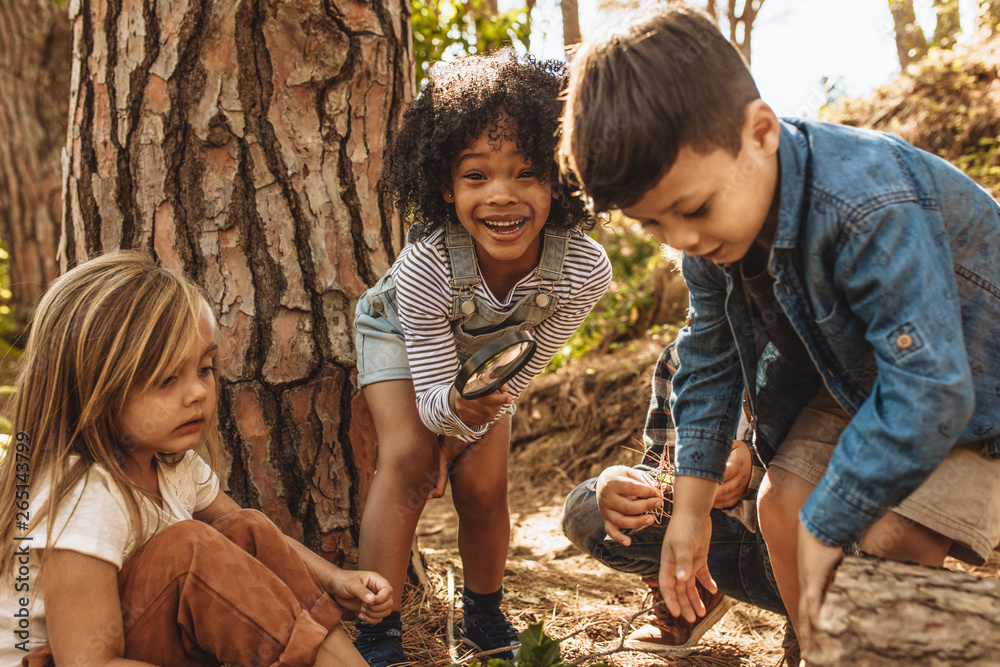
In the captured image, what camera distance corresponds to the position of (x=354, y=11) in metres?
2.62

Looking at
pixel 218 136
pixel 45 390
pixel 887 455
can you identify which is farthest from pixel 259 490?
pixel 887 455

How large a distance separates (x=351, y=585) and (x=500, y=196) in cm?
115

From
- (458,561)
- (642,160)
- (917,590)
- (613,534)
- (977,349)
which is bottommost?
(458,561)

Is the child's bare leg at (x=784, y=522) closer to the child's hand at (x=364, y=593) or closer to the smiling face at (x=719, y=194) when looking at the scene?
the smiling face at (x=719, y=194)

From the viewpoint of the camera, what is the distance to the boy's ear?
1.45 metres

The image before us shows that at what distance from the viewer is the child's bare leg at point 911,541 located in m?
1.66

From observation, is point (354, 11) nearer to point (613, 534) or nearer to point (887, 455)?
point (613, 534)

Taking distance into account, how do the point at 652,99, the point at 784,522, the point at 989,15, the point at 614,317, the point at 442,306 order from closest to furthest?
the point at 652,99
the point at 784,522
the point at 442,306
the point at 989,15
the point at 614,317

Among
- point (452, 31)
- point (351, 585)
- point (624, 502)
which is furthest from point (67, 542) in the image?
point (452, 31)

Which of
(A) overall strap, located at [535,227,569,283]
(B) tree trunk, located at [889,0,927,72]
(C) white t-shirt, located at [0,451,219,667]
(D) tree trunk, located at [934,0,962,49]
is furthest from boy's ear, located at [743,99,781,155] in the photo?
(B) tree trunk, located at [889,0,927,72]

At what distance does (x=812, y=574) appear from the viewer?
1.40m

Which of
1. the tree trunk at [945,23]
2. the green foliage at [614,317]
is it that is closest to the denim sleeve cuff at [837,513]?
the green foliage at [614,317]

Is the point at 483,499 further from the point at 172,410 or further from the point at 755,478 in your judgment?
the point at 172,410

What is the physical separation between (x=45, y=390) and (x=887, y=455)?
1744mm
